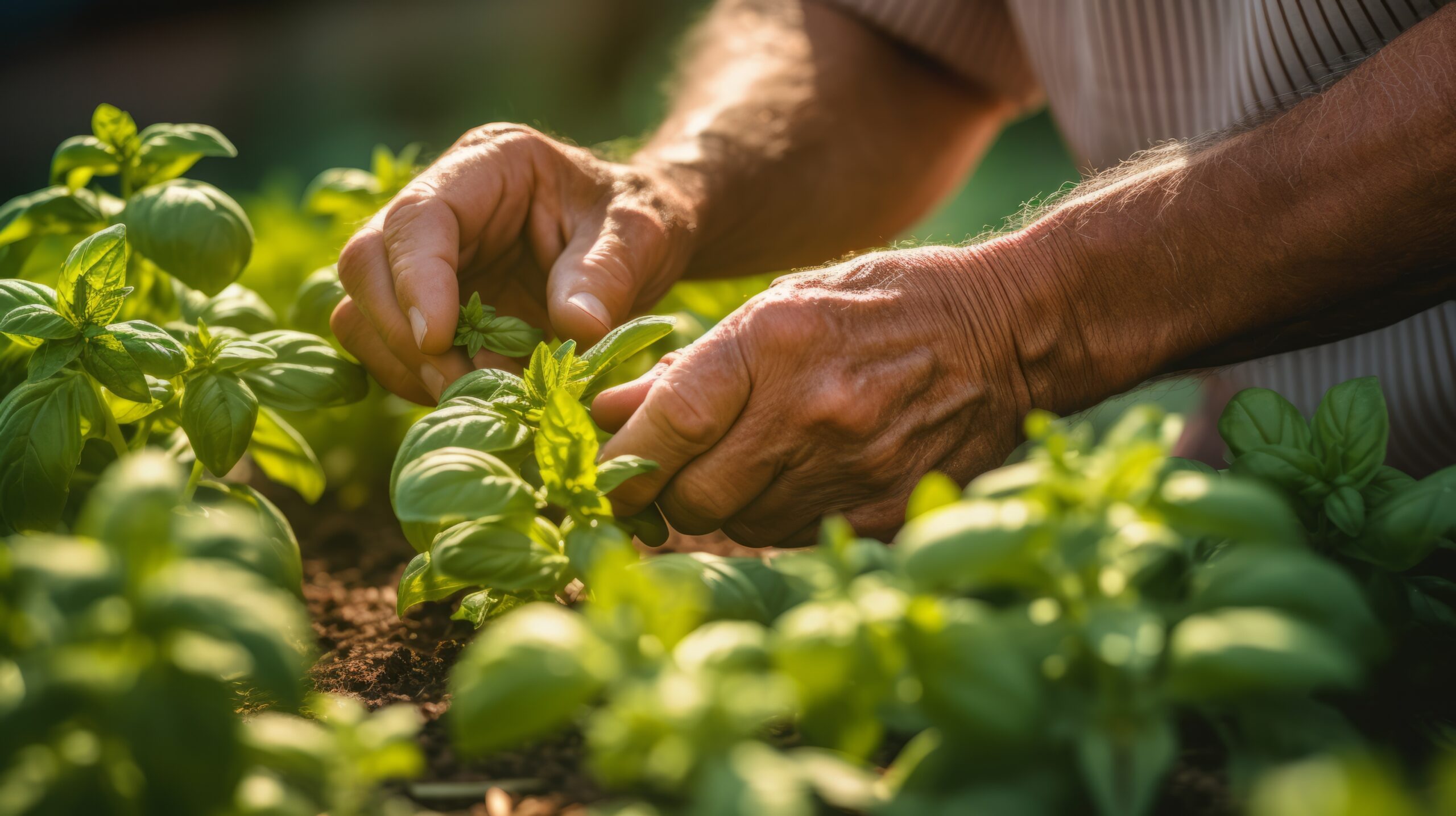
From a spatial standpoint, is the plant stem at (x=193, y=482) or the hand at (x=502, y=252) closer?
the plant stem at (x=193, y=482)

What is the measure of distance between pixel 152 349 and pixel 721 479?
1.52 ft

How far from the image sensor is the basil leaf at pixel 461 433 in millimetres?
695

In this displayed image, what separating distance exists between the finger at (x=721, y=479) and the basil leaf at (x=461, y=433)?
18cm

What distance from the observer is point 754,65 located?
1.84 m

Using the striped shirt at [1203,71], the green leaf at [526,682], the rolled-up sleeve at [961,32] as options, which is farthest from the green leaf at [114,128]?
the rolled-up sleeve at [961,32]

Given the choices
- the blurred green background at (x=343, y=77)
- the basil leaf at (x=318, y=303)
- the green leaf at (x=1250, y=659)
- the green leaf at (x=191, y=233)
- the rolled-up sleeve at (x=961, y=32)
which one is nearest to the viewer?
the green leaf at (x=1250, y=659)

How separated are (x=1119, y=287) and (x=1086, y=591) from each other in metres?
0.63

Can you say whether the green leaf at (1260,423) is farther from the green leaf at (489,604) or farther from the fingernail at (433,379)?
the fingernail at (433,379)

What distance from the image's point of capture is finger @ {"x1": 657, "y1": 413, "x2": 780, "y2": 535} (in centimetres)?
88

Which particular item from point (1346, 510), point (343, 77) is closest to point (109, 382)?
point (1346, 510)

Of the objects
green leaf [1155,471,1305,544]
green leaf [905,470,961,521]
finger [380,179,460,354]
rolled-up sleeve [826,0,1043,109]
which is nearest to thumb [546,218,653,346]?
finger [380,179,460,354]

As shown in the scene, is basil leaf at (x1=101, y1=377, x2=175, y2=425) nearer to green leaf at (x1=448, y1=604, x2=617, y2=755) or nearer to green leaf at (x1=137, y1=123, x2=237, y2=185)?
green leaf at (x1=137, y1=123, x2=237, y2=185)

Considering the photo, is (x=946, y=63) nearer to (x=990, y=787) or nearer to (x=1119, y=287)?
(x=1119, y=287)

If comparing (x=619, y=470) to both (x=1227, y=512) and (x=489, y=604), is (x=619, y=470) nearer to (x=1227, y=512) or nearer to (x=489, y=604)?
(x=489, y=604)
